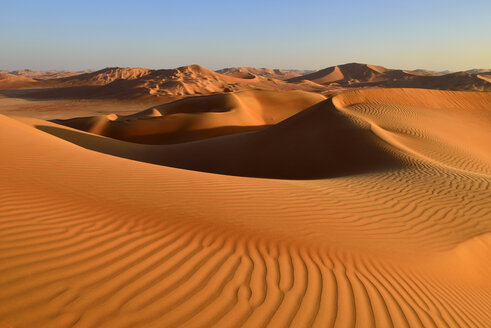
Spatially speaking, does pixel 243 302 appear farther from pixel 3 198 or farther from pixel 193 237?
pixel 3 198

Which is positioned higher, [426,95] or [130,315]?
[426,95]

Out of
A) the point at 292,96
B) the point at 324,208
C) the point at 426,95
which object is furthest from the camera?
the point at 292,96

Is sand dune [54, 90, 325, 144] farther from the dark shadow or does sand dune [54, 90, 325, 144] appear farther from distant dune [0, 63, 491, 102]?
distant dune [0, 63, 491, 102]

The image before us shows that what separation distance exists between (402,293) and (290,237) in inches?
48.0

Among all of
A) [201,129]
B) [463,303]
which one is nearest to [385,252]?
[463,303]

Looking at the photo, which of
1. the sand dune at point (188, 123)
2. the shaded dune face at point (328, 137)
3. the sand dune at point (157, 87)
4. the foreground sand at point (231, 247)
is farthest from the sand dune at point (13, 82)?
the foreground sand at point (231, 247)

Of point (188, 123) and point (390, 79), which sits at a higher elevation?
point (390, 79)

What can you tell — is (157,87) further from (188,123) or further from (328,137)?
(328,137)

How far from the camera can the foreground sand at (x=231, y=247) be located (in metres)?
2.18

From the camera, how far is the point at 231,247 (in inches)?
124

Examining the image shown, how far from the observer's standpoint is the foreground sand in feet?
7.14

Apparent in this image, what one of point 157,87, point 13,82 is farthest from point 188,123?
point 13,82

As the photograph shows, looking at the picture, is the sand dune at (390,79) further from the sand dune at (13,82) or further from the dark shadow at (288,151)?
the sand dune at (13,82)

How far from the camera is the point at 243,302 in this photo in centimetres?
230
